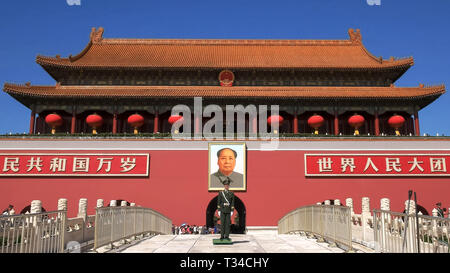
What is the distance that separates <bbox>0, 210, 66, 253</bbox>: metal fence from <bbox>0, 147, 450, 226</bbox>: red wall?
9.97m

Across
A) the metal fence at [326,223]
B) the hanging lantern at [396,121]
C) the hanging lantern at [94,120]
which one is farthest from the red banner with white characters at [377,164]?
the hanging lantern at [94,120]

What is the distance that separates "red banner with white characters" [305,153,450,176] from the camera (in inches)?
719

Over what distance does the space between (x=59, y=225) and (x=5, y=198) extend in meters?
11.9

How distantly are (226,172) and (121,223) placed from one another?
9.16 m

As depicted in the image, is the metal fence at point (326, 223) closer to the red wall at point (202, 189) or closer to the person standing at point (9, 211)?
the red wall at point (202, 189)

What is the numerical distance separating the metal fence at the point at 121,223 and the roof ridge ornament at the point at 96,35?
667 inches

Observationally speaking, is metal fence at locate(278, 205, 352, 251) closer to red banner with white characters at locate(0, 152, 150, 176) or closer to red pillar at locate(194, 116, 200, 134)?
red pillar at locate(194, 116, 200, 134)

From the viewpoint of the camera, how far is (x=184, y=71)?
73.4 ft

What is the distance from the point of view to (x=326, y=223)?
9484 millimetres

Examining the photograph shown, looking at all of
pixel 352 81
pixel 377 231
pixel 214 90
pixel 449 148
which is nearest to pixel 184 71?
pixel 214 90

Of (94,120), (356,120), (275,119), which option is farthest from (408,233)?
(94,120)

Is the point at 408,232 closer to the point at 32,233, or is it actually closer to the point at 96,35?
the point at 32,233

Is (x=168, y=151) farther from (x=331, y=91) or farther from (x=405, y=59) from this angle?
(x=405, y=59)

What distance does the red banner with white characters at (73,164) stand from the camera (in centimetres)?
1789
